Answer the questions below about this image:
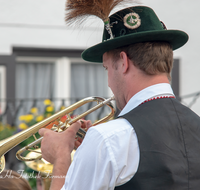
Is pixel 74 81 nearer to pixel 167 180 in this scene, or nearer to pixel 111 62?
pixel 111 62

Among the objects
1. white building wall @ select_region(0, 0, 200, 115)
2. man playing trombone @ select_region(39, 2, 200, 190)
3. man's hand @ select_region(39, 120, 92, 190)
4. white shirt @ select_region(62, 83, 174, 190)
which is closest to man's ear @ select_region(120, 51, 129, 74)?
man playing trombone @ select_region(39, 2, 200, 190)

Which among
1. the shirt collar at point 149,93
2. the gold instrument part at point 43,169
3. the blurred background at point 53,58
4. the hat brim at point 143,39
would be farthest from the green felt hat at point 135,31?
the blurred background at point 53,58

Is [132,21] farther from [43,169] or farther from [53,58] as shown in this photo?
[53,58]

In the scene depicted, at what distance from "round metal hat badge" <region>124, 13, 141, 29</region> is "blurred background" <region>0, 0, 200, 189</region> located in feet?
8.61

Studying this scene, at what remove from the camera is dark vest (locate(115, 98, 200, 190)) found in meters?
1.00

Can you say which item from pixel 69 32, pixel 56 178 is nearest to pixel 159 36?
pixel 56 178

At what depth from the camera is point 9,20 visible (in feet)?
13.7

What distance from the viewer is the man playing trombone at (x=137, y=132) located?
993mm

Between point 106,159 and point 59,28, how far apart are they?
3.65m

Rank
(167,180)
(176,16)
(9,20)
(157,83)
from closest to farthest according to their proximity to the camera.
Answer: (167,180) < (157,83) < (9,20) < (176,16)

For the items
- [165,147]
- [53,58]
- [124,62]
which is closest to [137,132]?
[165,147]

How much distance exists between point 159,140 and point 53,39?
360 cm

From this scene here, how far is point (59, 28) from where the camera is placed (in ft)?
14.2

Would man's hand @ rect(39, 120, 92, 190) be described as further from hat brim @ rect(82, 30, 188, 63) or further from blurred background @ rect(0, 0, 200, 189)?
blurred background @ rect(0, 0, 200, 189)
